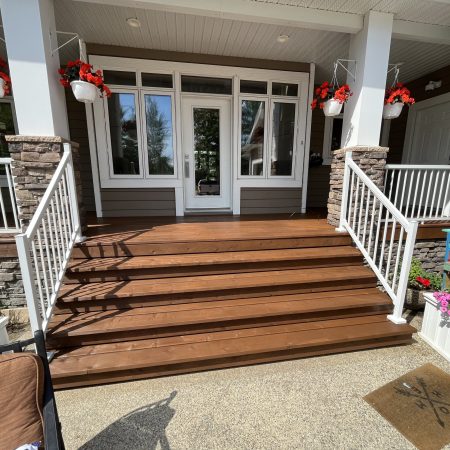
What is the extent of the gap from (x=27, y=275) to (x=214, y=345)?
1.42m

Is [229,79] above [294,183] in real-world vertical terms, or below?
above

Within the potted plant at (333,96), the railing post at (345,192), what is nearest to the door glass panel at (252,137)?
the potted plant at (333,96)

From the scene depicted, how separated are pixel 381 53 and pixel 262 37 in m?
1.48

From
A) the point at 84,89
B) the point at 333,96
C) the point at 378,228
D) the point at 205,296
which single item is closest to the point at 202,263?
the point at 205,296

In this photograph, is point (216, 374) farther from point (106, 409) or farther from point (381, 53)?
point (381, 53)

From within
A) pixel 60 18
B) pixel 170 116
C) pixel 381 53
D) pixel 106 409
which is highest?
pixel 60 18

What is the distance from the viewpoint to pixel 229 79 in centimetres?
412

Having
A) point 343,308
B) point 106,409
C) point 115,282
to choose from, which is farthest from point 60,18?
point 343,308

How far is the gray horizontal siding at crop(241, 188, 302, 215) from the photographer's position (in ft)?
14.8

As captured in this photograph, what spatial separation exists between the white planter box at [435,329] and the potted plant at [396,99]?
2195 millimetres

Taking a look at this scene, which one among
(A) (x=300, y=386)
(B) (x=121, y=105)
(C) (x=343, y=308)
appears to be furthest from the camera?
(B) (x=121, y=105)

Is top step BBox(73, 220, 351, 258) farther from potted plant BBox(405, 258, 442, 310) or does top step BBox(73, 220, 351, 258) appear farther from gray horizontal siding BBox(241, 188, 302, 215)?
gray horizontal siding BBox(241, 188, 302, 215)

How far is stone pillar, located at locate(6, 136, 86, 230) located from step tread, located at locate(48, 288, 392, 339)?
1205 millimetres

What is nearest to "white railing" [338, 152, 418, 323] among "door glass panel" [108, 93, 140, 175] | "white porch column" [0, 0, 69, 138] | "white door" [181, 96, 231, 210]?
"white door" [181, 96, 231, 210]
